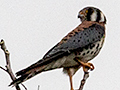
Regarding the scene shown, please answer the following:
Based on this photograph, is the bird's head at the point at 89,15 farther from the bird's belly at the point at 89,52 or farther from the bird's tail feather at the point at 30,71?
the bird's tail feather at the point at 30,71

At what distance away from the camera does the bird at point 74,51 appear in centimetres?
589

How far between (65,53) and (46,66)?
433 mm

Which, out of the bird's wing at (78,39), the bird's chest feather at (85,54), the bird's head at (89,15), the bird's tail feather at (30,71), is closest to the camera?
the bird's tail feather at (30,71)

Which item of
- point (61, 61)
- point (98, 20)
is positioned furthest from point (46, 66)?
Result: point (98, 20)

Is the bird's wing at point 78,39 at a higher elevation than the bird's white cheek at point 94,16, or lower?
lower

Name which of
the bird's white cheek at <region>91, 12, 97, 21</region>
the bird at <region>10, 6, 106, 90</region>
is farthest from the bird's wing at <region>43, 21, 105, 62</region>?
the bird's white cheek at <region>91, 12, 97, 21</region>

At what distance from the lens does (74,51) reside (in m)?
6.12

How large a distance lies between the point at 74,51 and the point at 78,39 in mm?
296

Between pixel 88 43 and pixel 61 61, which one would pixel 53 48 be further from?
pixel 88 43

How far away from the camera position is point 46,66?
5.93 meters

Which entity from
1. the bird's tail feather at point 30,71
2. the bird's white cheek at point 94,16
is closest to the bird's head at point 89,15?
the bird's white cheek at point 94,16

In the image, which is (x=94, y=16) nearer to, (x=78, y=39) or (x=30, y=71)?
(x=78, y=39)

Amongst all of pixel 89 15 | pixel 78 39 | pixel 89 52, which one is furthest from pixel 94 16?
pixel 89 52

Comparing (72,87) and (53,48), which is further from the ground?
(53,48)
